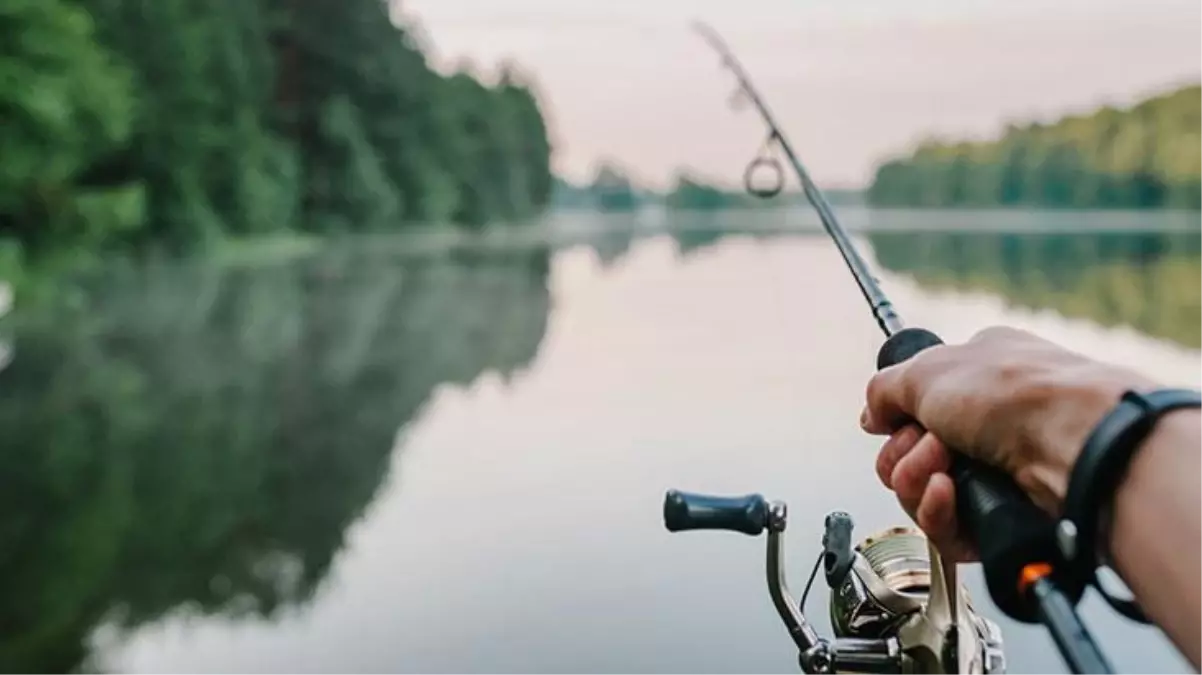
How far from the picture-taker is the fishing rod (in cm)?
92

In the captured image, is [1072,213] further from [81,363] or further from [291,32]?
[81,363]

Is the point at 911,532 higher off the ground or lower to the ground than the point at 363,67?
lower

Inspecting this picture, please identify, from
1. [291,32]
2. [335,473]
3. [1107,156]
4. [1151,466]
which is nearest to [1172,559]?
[1151,466]

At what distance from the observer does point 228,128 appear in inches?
1396

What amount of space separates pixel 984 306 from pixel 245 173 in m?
22.1

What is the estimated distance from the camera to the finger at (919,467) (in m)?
1.06

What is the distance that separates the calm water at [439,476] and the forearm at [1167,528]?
12.9 feet

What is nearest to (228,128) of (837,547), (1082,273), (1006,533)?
(1082,273)

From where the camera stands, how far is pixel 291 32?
45906mm

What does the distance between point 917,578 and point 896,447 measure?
75 cm

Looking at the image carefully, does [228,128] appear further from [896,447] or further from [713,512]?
[896,447]

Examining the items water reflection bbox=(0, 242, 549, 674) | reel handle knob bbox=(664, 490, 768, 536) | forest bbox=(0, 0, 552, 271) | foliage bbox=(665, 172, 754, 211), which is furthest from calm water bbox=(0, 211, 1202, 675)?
foliage bbox=(665, 172, 754, 211)

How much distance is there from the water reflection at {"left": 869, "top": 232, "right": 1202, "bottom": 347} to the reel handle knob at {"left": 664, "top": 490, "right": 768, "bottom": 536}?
1293 cm

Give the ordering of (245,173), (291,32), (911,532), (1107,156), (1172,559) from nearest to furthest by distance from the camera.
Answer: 1. (1172,559)
2. (911,532)
3. (245,173)
4. (291,32)
5. (1107,156)
